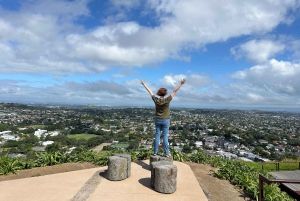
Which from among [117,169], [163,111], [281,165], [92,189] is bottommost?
[281,165]

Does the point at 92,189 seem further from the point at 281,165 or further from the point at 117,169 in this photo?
the point at 281,165

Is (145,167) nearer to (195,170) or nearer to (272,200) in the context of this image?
(195,170)

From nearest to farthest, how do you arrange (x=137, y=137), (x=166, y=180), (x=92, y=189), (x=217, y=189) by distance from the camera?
(x=166, y=180) < (x=92, y=189) < (x=217, y=189) < (x=137, y=137)

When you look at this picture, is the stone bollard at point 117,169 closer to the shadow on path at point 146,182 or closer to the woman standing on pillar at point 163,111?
the shadow on path at point 146,182

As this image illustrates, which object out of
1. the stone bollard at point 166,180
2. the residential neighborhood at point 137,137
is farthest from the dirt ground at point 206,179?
the residential neighborhood at point 137,137

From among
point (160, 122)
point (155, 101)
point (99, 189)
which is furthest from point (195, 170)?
point (99, 189)

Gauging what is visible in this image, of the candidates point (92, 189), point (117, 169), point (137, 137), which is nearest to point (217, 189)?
point (117, 169)

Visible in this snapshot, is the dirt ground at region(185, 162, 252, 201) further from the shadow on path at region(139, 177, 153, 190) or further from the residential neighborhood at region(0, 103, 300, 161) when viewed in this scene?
the residential neighborhood at region(0, 103, 300, 161)

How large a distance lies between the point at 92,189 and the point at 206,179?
2.89m

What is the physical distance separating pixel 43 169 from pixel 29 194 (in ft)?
7.06

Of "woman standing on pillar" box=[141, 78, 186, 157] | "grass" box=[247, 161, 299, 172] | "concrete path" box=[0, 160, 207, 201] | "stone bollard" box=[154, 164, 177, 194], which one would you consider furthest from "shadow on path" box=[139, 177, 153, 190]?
"grass" box=[247, 161, 299, 172]

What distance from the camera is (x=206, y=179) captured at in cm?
518

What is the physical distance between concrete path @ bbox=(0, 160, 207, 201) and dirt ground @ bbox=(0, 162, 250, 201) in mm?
386

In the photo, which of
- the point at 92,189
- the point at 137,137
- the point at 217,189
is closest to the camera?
the point at 92,189
